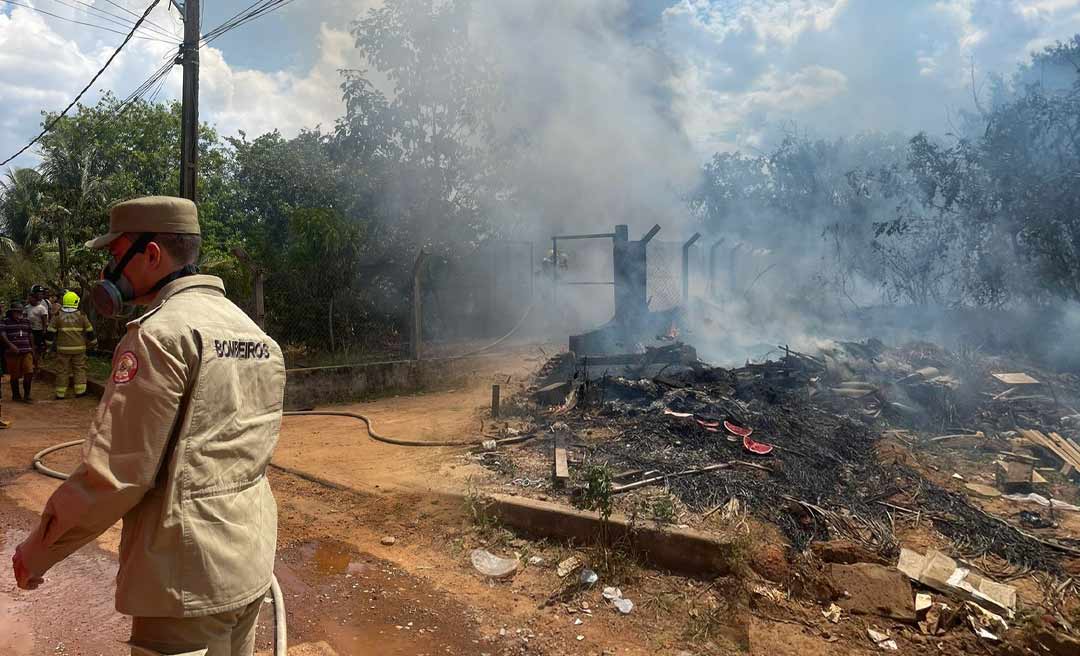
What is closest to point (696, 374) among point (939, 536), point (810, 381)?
point (810, 381)

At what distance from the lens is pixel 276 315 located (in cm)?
1237

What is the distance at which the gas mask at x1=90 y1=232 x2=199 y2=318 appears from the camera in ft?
6.03

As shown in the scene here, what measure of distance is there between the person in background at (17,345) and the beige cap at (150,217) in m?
9.62

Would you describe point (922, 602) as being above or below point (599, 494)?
below

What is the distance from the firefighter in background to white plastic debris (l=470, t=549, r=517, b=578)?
8572 mm

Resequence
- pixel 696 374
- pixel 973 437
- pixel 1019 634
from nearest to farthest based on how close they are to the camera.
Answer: pixel 1019 634
pixel 973 437
pixel 696 374

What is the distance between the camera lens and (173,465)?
5.26ft

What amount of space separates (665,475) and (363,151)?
1263 cm

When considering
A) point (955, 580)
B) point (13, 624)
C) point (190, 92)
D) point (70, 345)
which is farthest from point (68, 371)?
point (955, 580)

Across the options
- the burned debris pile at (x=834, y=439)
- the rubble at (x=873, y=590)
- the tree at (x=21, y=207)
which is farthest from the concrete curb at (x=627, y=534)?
the tree at (x=21, y=207)

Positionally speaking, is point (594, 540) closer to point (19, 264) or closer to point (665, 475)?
point (665, 475)

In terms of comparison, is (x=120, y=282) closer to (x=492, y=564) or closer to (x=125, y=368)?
(x=125, y=368)

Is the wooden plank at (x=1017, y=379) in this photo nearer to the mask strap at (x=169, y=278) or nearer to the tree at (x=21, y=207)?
the mask strap at (x=169, y=278)

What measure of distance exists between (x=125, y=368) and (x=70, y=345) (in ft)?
33.3
